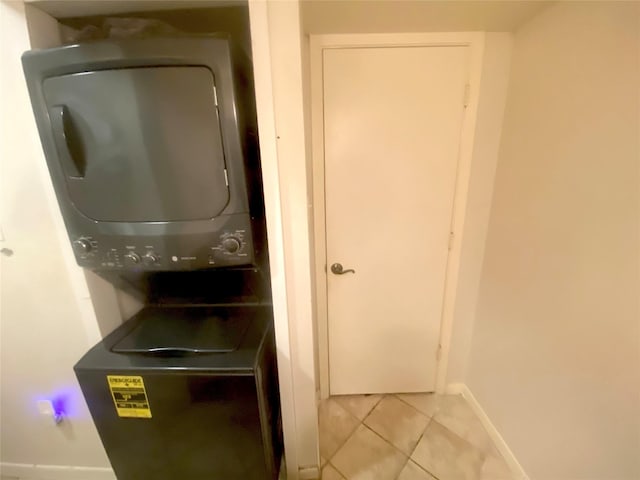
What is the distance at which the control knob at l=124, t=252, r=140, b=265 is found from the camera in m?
0.87

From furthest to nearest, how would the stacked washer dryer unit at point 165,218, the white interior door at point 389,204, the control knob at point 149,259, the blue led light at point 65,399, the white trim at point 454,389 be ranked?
the white trim at point 454,389, the white interior door at point 389,204, the blue led light at point 65,399, the control knob at point 149,259, the stacked washer dryer unit at point 165,218

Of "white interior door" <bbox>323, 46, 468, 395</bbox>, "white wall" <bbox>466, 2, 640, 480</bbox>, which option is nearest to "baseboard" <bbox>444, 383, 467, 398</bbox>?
"white interior door" <bbox>323, 46, 468, 395</bbox>

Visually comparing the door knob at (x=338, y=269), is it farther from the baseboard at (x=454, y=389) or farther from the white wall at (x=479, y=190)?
the baseboard at (x=454, y=389)

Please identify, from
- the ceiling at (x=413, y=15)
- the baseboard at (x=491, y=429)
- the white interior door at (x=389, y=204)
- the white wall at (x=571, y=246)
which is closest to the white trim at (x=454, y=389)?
the baseboard at (x=491, y=429)

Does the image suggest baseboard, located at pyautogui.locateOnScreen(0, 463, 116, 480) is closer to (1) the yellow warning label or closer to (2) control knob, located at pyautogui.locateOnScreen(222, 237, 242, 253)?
(1) the yellow warning label

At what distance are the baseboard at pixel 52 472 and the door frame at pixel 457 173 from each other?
1204 millimetres

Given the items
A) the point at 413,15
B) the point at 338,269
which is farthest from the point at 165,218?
the point at 413,15

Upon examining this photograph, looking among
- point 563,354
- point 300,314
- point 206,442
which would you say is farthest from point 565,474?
point 206,442

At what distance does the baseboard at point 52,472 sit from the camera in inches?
54.7

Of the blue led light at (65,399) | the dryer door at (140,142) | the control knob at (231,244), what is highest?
the dryer door at (140,142)

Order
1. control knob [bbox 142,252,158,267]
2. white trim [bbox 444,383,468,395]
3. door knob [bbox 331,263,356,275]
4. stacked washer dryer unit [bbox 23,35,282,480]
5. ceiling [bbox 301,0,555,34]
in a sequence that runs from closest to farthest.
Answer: stacked washer dryer unit [bbox 23,35,282,480]
control knob [bbox 142,252,158,267]
ceiling [bbox 301,0,555,34]
door knob [bbox 331,263,356,275]
white trim [bbox 444,383,468,395]

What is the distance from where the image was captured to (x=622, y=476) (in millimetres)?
918

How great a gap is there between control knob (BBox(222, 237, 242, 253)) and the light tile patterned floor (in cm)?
130

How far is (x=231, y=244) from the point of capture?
0.86 metres
